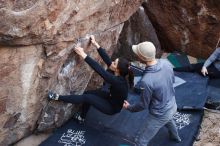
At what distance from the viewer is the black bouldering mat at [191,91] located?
6969 millimetres

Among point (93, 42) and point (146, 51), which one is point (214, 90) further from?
point (146, 51)

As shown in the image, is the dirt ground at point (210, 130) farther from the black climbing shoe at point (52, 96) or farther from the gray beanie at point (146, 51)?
the black climbing shoe at point (52, 96)

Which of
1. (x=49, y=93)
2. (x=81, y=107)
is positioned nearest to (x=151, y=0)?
(x=81, y=107)

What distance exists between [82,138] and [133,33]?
10.6ft

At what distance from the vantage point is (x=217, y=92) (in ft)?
24.2

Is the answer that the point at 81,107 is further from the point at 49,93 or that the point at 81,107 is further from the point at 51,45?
the point at 51,45

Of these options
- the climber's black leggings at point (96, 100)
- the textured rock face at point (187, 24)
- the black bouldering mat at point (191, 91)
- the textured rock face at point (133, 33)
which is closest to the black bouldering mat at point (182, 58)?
the textured rock face at point (187, 24)

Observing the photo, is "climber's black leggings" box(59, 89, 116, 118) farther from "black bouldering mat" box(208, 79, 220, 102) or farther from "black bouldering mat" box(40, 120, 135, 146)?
"black bouldering mat" box(208, 79, 220, 102)

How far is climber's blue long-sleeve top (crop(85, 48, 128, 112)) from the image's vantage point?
18.2ft

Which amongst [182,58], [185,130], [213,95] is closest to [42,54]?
[185,130]

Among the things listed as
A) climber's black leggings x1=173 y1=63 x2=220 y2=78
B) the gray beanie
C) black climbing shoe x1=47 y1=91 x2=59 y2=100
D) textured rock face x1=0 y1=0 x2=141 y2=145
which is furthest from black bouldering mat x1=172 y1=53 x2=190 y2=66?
the gray beanie

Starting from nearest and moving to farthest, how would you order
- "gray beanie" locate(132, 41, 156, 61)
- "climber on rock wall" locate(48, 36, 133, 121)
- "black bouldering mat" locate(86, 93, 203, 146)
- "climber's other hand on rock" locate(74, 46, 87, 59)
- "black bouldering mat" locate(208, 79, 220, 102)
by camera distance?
"gray beanie" locate(132, 41, 156, 61) → "climber on rock wall" locate(48, 36, 133, 121) → "climber's other hand on rock" locate(74, 46, 87, 59) → "black bouldering mat" locate(86, 93, 203, 146) → "black bouldering mat" locate(208, 79, 220, 102)

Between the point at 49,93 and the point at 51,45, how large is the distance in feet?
2.50

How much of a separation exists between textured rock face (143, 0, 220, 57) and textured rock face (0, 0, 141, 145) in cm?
243
